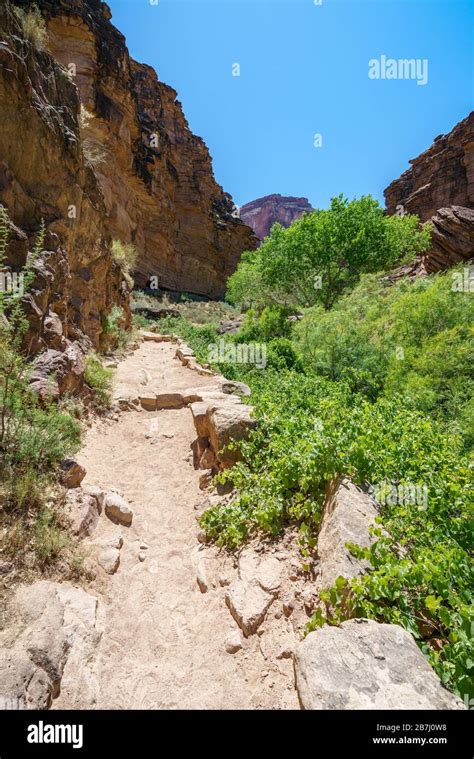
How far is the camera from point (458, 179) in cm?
3000

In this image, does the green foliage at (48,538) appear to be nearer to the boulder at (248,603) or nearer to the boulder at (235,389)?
the boulder at (248,603)

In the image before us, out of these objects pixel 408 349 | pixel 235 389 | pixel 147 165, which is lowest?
pixel 235 389

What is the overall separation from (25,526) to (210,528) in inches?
75.5

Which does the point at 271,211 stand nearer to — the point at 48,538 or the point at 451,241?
the point at 451,241

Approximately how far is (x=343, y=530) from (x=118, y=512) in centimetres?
276

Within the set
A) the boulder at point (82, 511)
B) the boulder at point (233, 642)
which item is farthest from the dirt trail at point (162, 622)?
the boulder at point (82, 511)

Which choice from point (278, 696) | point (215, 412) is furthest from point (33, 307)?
point (278, 696)

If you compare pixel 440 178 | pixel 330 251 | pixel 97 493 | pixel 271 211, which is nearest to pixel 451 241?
pixel 330 251

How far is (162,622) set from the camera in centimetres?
294

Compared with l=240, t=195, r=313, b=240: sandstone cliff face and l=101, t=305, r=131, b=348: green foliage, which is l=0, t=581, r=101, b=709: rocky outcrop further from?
l=240, t=195, r=313, b=240: sandstone cliff face

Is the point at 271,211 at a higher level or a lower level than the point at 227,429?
higher

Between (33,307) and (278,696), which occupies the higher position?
(33,307)

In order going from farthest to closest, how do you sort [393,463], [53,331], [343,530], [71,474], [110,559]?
[53,331] < [71,474] < [110,559] < [393,463] < [343,530]
